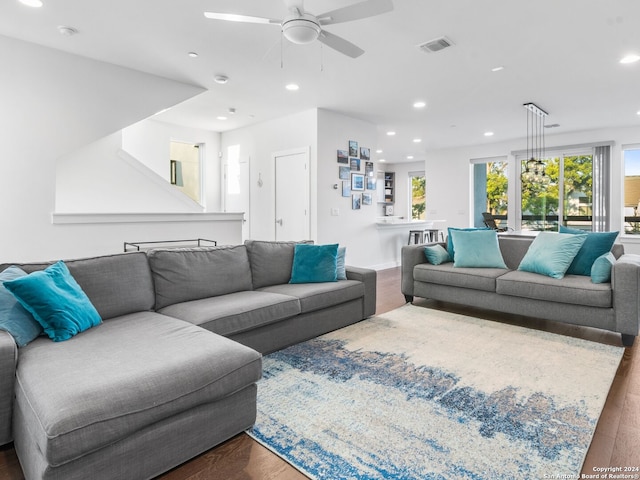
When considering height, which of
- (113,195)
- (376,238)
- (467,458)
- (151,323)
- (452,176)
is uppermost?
(452,176)

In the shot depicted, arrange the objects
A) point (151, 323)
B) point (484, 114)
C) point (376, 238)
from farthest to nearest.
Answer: point (376, 238) < point (484, 114) < point (151, 323)

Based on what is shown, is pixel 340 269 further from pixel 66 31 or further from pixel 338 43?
pixel 66 31

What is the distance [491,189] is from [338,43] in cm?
748

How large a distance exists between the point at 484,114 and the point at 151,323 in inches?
240

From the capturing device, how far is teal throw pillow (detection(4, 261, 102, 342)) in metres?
1.86

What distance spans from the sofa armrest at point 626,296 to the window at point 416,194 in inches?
377

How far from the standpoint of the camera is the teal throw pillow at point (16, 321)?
1801mm

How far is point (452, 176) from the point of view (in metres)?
9.43

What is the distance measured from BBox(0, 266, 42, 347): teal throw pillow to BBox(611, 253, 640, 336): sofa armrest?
404 cm

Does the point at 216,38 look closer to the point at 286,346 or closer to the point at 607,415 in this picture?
the point at 286,346

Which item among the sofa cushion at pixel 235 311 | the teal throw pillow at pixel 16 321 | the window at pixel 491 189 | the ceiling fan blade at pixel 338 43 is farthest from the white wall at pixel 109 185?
the window at pixel 491 189

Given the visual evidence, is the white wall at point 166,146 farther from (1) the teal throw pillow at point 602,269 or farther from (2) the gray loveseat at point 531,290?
(1) the teal throw pillow at point 602,269

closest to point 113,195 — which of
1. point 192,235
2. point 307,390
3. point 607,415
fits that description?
point 192,235

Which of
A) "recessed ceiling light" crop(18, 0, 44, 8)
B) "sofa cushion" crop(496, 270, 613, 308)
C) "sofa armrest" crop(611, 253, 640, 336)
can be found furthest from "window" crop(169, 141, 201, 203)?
"sofa armrest" crop(611, 253, 640, 336)
